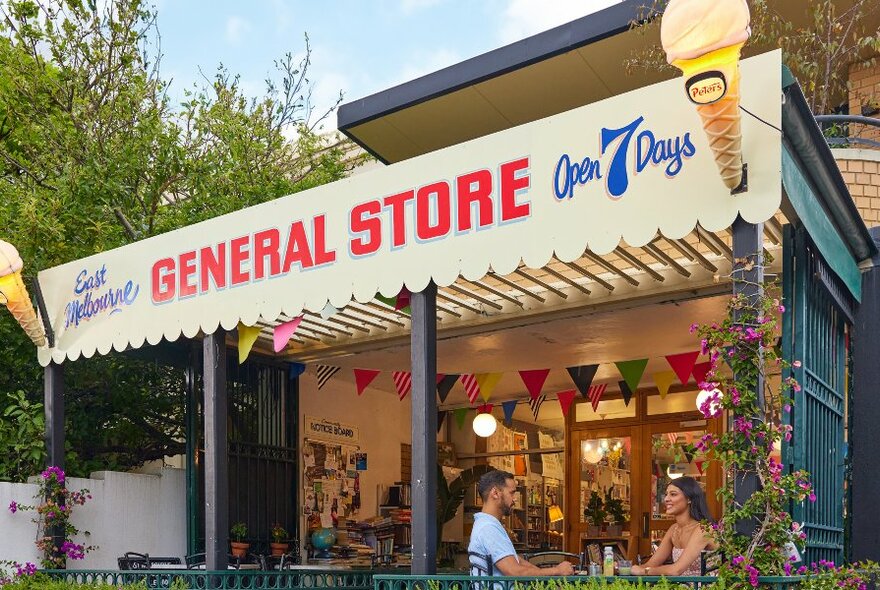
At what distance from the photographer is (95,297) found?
27.0 feet

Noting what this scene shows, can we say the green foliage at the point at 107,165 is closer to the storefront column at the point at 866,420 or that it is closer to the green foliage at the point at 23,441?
the green foliage at the point at 23,441

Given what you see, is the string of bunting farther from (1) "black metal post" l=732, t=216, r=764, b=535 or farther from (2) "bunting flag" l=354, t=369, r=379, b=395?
(1) "black metal post" l=732, t=216, r=764, b=535

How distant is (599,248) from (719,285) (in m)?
2.28

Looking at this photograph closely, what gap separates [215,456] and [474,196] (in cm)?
287

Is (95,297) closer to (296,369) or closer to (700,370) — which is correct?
(296,369)

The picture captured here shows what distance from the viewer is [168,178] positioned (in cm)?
1227

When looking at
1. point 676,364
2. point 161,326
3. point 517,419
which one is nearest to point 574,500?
point 517,419

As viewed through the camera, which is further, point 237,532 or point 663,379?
point 663,379

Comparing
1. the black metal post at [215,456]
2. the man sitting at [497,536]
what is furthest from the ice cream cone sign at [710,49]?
the black metal post at [215,456]

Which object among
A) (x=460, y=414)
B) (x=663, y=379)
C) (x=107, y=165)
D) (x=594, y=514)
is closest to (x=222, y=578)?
(x=663, y=379)

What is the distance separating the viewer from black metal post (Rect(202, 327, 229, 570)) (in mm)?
7199

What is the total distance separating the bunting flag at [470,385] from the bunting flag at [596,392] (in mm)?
1378

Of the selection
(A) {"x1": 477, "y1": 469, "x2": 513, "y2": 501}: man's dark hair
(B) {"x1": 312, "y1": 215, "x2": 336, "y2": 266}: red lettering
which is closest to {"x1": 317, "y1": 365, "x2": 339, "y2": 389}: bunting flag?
(B) {"x1": 312, "y1": 215, "x2": 336, "y2": 266}: red lettering

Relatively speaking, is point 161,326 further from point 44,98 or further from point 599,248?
point 44,98
